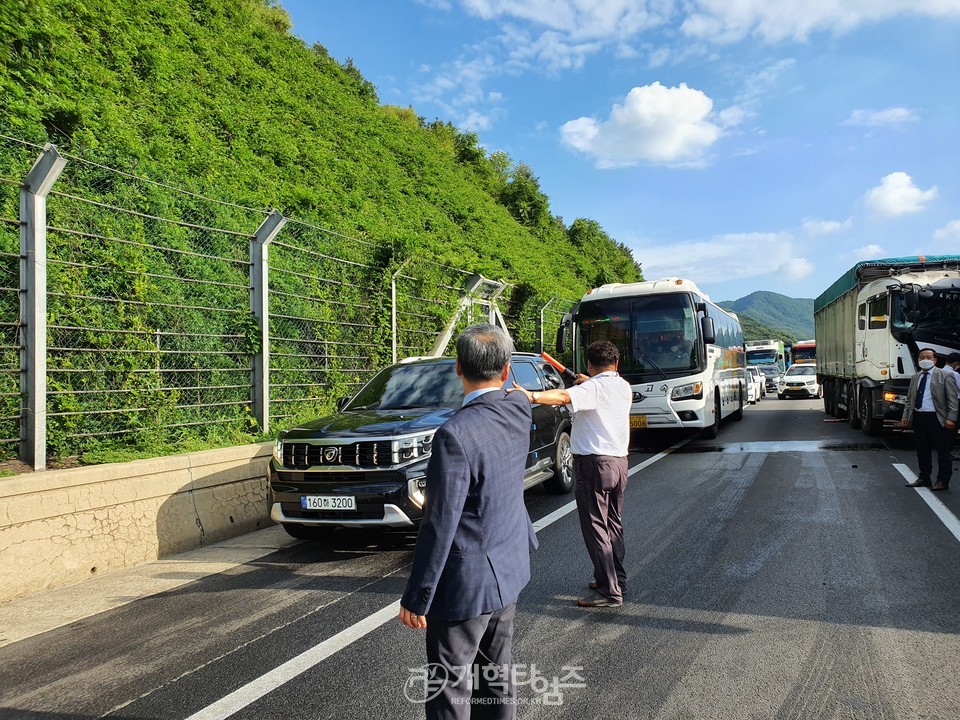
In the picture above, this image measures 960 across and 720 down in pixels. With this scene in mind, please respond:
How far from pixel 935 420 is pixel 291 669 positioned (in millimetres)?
8939

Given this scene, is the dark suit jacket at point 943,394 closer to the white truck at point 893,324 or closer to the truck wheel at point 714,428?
the white truck at point 893,324

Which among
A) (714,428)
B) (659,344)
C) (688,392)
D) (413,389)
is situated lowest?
(714,428)

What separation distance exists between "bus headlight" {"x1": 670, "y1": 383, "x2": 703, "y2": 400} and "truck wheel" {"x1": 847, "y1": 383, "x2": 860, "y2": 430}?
15.9ft

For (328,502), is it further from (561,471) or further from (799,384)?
(799,384)

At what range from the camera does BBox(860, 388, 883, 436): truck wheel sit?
15.2 metres

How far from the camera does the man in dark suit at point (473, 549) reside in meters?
2.39

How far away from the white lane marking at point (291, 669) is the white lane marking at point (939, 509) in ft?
17.8

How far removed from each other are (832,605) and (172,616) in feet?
14.8

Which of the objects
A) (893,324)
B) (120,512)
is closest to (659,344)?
(893,324)

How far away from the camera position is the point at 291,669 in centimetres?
397

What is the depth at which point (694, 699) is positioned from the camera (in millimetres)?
3516

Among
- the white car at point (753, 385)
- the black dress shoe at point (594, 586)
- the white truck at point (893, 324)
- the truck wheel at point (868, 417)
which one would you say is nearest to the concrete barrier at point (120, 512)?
the black dress shoe at point (594, 586)

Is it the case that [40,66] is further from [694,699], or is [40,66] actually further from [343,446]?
[694,699]

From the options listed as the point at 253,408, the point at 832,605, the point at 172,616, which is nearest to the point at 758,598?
the point at 832,605
